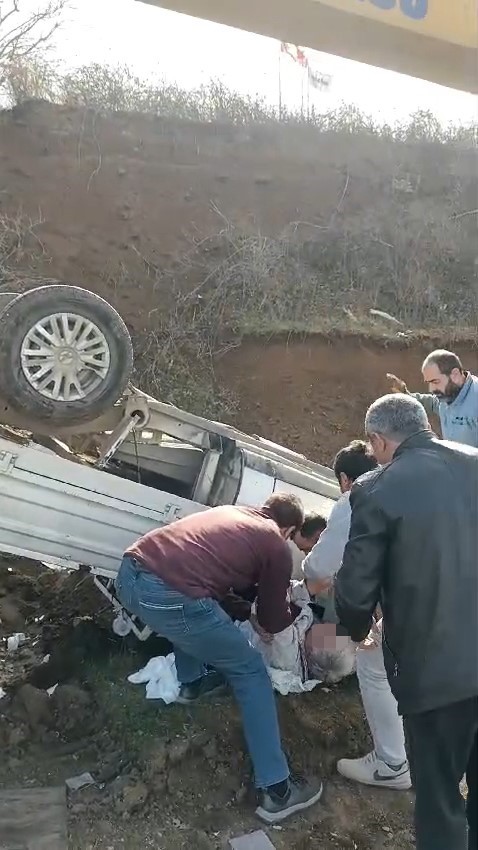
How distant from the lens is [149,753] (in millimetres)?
3822

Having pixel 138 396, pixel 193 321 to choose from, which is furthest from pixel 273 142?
pixel 138 396

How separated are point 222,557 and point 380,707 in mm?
1058

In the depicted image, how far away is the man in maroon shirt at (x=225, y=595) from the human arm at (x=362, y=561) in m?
0.81

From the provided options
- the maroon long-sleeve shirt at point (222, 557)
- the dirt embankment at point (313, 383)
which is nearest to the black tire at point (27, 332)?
the maroon long-sleeve shirt at point (222, 557)

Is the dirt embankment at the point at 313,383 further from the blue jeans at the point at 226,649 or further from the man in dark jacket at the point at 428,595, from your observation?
the man in dark jacket at the point at 428,595

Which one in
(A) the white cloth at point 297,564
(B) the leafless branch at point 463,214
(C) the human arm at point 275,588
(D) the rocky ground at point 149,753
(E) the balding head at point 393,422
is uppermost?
(B) the leafless branch at point 463,214

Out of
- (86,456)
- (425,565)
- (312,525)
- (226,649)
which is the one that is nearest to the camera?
(425,565)

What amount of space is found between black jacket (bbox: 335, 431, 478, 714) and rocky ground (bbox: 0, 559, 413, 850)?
1.20 metres

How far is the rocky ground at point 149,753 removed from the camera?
350 cm

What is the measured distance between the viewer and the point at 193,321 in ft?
35.2

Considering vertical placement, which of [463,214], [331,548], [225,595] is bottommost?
[225,595]

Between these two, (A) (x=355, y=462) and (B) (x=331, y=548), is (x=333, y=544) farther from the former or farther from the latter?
(A) (x=355, y=462)

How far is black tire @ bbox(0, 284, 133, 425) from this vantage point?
157 inches

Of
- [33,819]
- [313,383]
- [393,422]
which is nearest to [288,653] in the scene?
[33,819]
